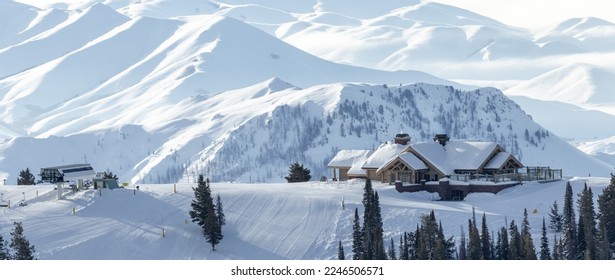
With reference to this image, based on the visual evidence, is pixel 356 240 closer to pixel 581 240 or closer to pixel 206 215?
pixel 206 215

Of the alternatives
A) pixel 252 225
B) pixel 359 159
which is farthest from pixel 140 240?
pixel 359 159

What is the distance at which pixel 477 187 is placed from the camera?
126 meters

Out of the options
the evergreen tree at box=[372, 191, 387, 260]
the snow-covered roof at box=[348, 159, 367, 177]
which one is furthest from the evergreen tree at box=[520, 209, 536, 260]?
the snow-covered roof at box=[348, 159, 367, 177]

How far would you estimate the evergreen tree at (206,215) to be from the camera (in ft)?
351

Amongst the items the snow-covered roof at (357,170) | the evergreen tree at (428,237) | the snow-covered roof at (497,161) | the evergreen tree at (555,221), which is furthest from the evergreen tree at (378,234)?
the snow-covered roof at (357,170)

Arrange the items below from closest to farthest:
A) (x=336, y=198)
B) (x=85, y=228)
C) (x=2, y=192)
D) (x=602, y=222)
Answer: (x=602, y=222) → (x=85, y=228) → (x=336, y=198) → (x=2, y=192)

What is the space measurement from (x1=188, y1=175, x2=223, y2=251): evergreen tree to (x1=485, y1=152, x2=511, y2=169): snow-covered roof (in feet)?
117

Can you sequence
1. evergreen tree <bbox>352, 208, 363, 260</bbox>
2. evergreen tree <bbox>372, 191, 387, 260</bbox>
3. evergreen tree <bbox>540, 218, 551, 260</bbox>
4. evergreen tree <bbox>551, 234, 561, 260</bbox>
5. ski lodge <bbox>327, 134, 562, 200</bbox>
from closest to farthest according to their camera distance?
evergreen tree <bbox>372, 191, 387, 260</bbox> → evergreen tree <bbox>551, 234, 561, 260</bbox> → evergreen tree <bbox>540, 218, 551, 260</bbox> → evergreen tree <bbox>352, 208, 363, 260</bbox> → ski lodge <bbox>327, 134, 562, 200</bbox>

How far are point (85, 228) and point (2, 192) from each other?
21.2 meters

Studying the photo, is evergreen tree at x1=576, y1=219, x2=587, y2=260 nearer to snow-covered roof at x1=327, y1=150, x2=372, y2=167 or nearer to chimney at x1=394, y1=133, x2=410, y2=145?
chimney at x1=394, y1=133, x2=410, y2=145

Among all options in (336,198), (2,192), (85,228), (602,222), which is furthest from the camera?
(2,192)

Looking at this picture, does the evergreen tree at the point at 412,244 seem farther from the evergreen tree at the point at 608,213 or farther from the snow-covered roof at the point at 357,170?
the snow-covered roof at the point at 357,170

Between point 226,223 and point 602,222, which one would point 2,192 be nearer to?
point 226,223

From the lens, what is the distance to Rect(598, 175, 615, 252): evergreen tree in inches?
3992
